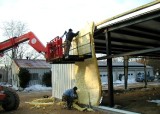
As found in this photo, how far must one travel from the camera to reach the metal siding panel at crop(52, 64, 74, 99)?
18.2 m

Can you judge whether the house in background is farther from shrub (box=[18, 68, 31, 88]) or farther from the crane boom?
the crane boom

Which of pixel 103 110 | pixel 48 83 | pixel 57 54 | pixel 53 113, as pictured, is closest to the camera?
pixel 103 110

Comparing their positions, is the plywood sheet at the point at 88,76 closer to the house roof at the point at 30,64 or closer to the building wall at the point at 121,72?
the house roof at the point at 30,64

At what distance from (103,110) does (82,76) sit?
314cm

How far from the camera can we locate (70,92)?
16125 mm

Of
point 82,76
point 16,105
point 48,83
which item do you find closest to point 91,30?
point 82,76

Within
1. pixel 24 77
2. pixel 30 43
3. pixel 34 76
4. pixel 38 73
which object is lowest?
pixel 24 77

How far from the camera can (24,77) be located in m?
42.7

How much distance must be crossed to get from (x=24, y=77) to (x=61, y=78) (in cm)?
2390

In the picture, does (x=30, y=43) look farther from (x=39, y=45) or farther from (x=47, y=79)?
(x=47, y=79)

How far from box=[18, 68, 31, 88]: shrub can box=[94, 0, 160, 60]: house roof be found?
23682mm

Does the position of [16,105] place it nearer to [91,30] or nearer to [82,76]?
[82,76]

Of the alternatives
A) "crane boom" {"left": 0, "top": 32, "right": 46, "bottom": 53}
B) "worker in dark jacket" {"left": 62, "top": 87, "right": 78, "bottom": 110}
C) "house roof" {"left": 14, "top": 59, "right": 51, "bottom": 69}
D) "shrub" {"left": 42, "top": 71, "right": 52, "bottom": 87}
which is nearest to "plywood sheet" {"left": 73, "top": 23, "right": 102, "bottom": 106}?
"worker in dark jacket" {"left": 62, "top": 87, "right": 78, "bottom": 110}

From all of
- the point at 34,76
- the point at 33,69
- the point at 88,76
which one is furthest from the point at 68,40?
the point at 34,76
